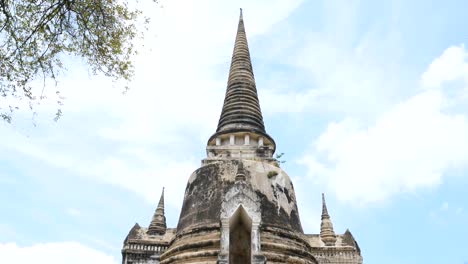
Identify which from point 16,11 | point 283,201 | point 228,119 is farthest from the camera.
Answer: point 228,119

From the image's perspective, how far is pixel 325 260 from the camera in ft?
50.5

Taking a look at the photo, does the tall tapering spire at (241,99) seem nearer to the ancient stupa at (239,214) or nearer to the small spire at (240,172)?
the ancient stupa at (239,214)

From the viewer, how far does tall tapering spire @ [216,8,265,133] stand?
16.2m

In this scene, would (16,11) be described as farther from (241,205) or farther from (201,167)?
(201,167)

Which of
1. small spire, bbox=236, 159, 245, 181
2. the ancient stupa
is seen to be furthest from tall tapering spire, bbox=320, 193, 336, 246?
small spire, bbox=236, 159, 245, 181

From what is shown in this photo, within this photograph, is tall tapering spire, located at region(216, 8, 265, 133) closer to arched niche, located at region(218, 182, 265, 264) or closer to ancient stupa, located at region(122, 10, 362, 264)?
ancient stupa, located at region(122, 10, 362, 264)

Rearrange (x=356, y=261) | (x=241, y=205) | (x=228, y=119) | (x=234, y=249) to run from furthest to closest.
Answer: (x=228, y=119), (x=356, y=261), (x=234, y=249), (x=241, y=205)

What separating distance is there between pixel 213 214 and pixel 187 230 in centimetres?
88

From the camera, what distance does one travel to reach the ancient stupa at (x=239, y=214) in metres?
11.4

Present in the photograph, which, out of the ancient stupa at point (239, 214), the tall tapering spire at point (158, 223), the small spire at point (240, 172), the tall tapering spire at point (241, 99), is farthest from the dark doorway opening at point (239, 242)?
the tall tapering spire at point (158, 223)

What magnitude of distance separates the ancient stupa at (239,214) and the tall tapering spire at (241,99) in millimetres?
35

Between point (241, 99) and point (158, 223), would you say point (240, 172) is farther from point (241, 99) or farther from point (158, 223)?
point (158, 223)

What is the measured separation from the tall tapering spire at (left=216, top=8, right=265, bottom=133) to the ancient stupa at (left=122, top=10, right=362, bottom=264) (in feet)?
0.12

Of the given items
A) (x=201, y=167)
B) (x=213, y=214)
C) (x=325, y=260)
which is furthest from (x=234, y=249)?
(x=325, y=260)
